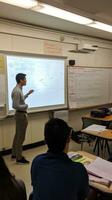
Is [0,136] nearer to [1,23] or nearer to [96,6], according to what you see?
[1,23]

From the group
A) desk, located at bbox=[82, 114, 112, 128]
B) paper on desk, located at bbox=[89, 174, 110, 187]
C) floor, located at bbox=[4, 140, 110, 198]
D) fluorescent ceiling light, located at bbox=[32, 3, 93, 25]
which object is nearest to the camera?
paper on desk, located at bbox=[89, 174, 110, 187]

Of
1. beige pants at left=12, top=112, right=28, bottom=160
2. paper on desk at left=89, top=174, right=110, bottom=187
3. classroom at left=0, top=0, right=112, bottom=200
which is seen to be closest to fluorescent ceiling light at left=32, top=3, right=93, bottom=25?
classroom at left=0, top=0, right=112, bottom=200

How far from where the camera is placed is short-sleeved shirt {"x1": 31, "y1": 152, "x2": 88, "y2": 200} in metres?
1.31

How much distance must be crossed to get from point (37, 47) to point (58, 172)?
3.84 meters

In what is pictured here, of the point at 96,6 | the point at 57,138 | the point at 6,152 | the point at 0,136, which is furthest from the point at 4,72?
the point at 57,138

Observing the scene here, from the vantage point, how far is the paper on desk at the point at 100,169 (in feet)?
5.92

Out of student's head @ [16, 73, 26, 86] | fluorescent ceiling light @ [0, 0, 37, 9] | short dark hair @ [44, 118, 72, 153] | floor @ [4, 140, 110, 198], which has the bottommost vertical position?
floor @ [4, 140, 110, 198]

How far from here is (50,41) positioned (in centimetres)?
507

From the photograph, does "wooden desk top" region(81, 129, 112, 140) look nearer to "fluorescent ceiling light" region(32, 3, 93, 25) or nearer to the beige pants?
the beige pants

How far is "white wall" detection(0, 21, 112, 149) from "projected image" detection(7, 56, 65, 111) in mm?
201

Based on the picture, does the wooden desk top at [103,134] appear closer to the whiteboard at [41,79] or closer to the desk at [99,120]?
the desk at [99,120]

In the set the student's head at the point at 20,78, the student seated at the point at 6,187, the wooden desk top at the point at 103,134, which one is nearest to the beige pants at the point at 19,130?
the student's head at the point at 20,78

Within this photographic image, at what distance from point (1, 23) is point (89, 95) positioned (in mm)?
2973

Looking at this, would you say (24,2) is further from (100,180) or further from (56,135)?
(100,180)
